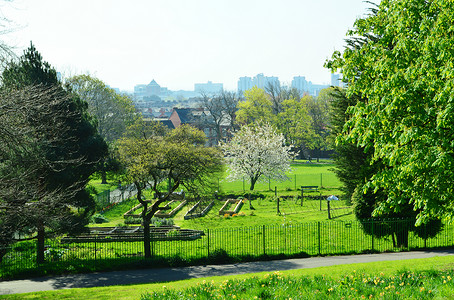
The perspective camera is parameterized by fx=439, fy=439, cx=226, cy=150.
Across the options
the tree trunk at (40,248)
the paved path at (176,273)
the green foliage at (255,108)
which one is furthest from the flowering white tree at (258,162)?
the green foliage at (255,108)

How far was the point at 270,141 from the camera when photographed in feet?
167

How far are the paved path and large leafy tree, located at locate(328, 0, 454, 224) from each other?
6.82 metres

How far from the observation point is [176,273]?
771 inches

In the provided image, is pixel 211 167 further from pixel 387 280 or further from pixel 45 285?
pixel 387 280

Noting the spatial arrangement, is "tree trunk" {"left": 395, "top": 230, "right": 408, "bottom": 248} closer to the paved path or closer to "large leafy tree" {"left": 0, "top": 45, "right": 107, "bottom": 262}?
the paved path

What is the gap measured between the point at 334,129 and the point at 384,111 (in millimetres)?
11902

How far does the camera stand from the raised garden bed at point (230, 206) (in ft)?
116

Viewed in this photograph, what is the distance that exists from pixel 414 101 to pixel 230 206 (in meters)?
27.3

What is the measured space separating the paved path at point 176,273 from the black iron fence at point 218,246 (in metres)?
0.73

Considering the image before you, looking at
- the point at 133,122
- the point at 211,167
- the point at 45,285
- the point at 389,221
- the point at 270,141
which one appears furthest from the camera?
the point at 133,122

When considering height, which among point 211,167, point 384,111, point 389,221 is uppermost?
point 384,111

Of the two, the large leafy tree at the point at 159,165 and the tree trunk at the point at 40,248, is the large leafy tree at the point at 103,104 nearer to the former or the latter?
the large leafy tree at the point at 159,165

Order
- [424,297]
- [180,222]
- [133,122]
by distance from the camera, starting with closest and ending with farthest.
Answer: [424,297]
[180,222]
[133,122]

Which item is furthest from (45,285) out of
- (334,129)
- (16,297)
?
(334,129)
